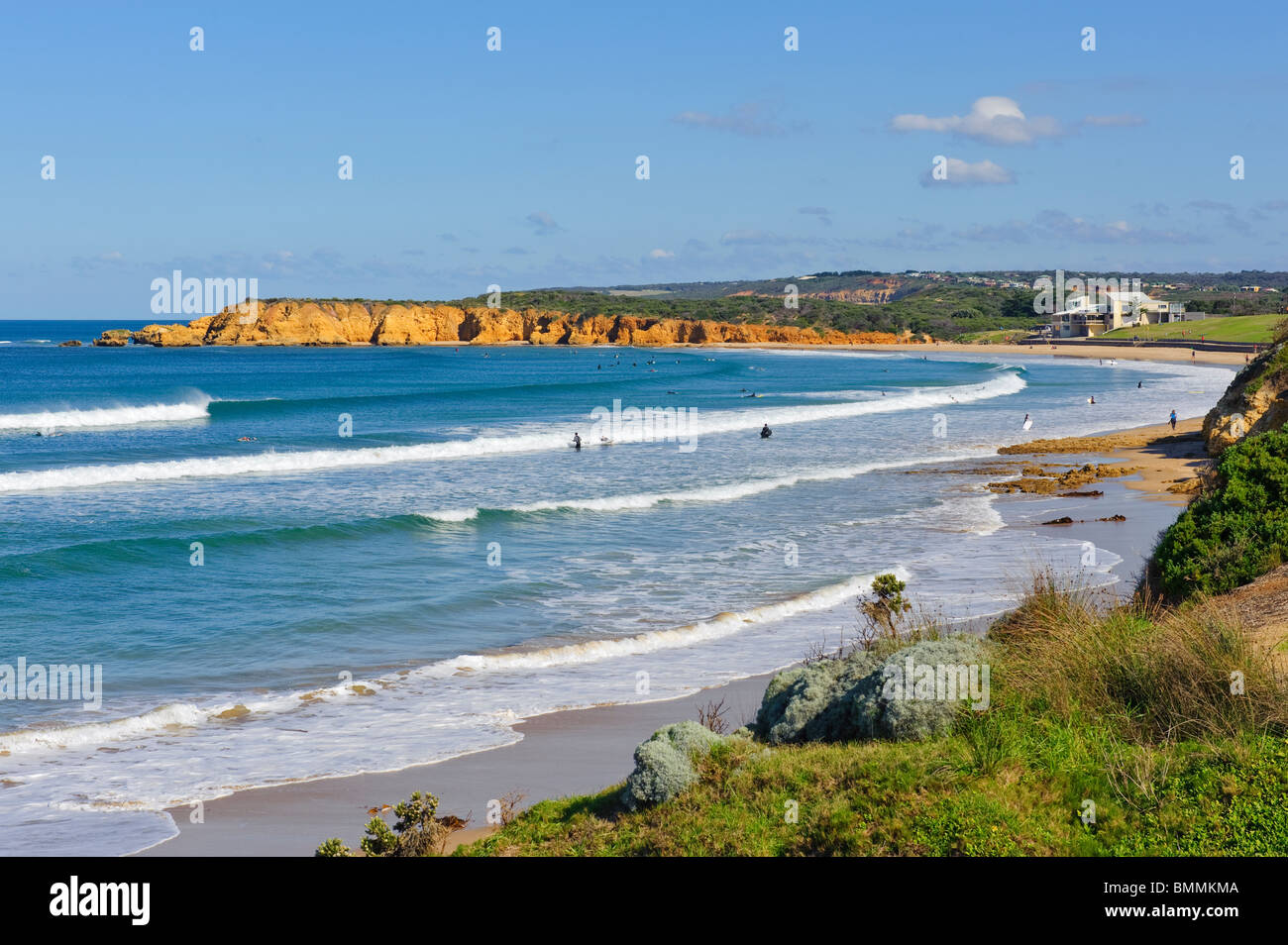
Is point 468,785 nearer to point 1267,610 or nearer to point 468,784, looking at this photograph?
point 468,784

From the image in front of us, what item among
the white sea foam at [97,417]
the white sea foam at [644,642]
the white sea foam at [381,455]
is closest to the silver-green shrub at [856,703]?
the white sea foam at [644,642]

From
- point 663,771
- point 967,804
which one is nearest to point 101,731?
point 663,771

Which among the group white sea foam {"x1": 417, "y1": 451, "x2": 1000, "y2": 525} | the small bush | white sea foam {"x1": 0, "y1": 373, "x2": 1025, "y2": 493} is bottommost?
the small bush

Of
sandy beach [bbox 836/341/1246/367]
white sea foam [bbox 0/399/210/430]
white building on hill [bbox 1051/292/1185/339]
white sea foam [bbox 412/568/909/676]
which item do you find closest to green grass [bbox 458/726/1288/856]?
white sea foam [bbox 412/568/909/676]

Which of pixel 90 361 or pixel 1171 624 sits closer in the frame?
pixel 1171 624

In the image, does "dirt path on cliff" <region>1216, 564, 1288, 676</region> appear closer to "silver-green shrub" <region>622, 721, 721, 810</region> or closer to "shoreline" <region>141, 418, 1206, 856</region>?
"silver-green shrub" <region>622, 721, 721, 810</region>
